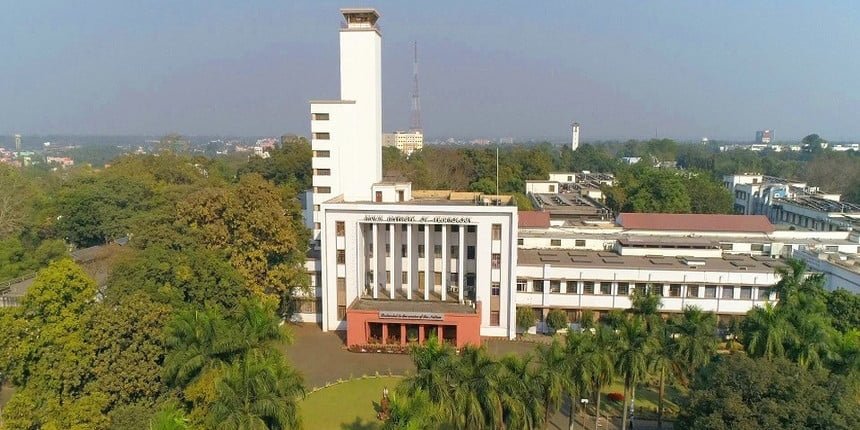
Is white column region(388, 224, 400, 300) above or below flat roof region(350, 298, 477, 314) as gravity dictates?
above

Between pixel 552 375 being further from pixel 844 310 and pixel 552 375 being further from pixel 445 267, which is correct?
pixel 844 310

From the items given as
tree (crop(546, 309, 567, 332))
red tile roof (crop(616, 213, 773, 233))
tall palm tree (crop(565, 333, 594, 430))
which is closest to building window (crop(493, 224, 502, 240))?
tree (crop(546, 309, 567, 332))

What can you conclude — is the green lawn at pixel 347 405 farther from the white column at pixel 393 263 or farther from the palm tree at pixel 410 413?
the white column at pixel 393 263

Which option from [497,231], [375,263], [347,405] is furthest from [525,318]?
[347,405]

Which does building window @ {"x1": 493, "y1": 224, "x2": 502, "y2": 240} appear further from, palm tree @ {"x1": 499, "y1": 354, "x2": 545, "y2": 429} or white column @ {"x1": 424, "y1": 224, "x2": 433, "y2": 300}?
palm tree @ {"x1": 499, "y1": 354, "x2": 545, "y2": 429}

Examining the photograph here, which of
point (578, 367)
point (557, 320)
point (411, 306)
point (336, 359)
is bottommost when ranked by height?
point (336, 359)

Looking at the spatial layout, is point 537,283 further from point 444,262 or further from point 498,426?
point 498,426

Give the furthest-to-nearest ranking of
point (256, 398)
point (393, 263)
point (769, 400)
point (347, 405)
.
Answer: point (393, 263) < point (347, 405) < point (256, 398) < point (769, 400)
